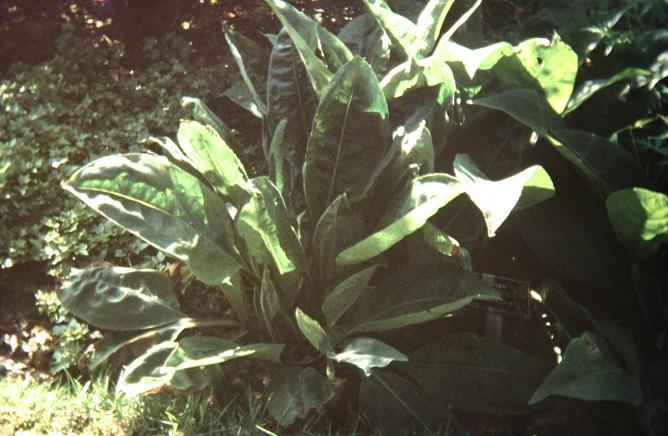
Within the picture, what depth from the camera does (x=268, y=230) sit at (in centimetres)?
215

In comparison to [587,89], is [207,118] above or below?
above

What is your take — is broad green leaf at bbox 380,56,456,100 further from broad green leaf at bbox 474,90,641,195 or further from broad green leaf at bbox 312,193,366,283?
broad green leaf at bbox 312,193,366,283

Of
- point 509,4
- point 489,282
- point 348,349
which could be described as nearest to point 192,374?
point 348,349

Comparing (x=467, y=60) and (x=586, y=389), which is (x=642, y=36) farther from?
(x=586, y=389)

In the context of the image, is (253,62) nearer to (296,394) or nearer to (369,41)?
(369,41)

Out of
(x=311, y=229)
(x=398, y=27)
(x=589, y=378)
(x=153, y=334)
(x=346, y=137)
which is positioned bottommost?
(x=589, y=378)

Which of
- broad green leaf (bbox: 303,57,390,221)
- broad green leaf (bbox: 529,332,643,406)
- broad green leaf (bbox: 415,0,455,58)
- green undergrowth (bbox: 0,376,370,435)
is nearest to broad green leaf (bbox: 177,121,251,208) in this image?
broad green leaf (bbox: 303,57,390,221)

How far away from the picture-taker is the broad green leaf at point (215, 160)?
2.11 meters

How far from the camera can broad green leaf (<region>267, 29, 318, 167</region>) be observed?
253 cm

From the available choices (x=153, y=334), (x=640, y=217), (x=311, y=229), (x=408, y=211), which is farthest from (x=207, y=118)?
(x=640, y=217)

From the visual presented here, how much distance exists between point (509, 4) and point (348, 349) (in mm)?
2095

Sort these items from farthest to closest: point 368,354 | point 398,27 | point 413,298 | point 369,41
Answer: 1. point 369,41
2. point 398,27
3. point 413,298
4. point 368,354

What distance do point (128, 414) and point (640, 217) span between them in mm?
1716

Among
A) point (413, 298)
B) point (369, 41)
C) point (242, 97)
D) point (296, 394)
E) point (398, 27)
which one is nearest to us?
point (296, 394)
